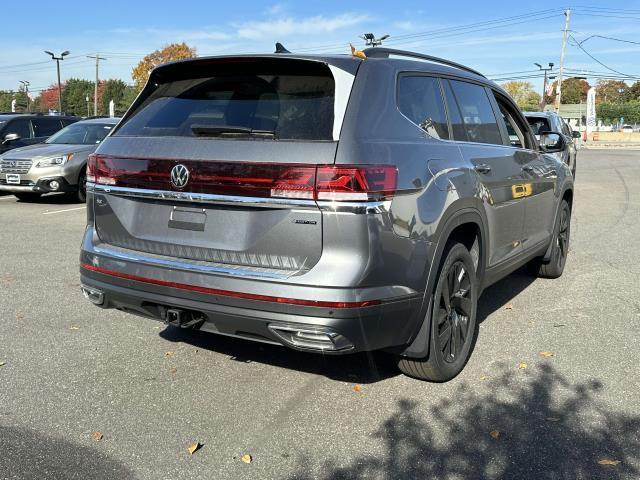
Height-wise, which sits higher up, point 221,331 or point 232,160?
point 232,160

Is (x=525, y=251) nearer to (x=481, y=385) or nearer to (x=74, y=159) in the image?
(x=481, y=385)

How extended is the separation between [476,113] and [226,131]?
6.73 ft

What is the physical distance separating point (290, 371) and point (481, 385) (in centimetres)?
118

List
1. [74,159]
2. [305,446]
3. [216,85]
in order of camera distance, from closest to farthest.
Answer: [305,446]
[216,85]
[74,159]

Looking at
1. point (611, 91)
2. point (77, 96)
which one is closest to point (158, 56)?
point (77, 96)

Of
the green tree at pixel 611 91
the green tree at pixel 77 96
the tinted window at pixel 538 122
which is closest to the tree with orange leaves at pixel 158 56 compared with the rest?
the green tree at pixel 77 96

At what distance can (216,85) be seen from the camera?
3.66 m

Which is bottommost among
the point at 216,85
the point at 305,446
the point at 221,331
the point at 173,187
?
the point at 305,446

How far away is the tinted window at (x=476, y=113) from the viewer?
4348mm

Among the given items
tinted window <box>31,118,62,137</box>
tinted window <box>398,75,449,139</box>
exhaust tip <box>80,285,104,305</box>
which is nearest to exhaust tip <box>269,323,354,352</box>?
exhaust tip <box>80,285,104,305</box>

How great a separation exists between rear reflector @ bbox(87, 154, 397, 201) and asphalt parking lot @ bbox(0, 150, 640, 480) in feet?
4.02

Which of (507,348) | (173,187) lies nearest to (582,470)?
(507,348)

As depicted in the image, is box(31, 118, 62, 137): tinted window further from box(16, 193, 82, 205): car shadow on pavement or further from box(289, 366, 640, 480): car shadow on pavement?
box(289, 366, 640, 480): car shadow on pavement

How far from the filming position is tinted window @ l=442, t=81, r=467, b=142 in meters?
4.09
